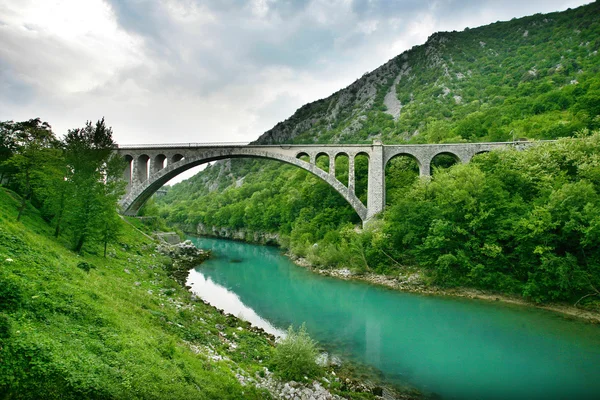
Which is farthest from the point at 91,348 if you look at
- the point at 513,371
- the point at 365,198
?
the point at 365,198

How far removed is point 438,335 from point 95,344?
986cm

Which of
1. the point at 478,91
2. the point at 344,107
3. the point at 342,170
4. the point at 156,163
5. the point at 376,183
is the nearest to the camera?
the point at 376,183

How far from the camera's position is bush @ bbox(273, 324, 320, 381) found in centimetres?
635

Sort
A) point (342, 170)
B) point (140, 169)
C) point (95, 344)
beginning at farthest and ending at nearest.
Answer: point (342, 170) → point (140, 169) → point (95, 344)

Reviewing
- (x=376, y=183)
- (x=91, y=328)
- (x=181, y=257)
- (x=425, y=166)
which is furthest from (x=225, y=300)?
(x=425, y=166)

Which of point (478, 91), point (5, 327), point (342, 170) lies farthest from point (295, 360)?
point (478, 91)

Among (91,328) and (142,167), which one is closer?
(91,328)

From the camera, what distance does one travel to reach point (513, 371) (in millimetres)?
8039

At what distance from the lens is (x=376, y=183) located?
21922mm

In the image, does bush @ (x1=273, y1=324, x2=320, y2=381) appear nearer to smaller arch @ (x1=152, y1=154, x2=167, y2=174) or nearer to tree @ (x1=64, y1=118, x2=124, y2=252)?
tree @ (x1=64, y1=118, x2=124, y2=252)

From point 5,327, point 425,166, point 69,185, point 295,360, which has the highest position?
point 425,166

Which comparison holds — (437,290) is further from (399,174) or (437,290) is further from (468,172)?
(399,174)

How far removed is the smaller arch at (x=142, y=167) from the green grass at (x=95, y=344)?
20871mm

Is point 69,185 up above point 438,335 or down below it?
above
